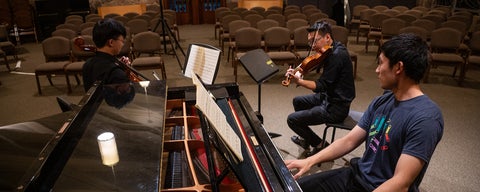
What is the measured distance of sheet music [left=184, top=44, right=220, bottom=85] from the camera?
283 centimetres

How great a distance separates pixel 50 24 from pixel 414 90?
11.2 metres

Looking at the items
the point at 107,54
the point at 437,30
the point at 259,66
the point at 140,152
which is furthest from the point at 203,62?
the point at 437,30

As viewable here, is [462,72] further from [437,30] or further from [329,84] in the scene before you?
[329,84]

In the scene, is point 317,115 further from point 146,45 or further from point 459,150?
point 146,45

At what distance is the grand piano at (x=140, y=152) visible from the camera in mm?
1486

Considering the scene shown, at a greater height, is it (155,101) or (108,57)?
(108,57)

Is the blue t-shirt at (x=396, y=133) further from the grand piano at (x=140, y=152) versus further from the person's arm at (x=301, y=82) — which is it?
the person's arm at (x=301, y=82)

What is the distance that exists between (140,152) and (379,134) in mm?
1328

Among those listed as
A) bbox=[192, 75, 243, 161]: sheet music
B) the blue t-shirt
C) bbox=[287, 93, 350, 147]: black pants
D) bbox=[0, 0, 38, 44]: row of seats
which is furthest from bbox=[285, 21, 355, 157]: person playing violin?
bbox=[0, 0, 38, 44]: row of seats

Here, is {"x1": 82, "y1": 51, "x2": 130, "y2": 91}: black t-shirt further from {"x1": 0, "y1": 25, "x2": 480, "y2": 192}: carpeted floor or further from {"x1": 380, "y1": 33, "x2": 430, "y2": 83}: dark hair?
{"x1": 380, "y1": 33, "x2": 430, "y2": 83}: dark hair

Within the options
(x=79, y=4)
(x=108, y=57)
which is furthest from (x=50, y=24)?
(x=108, y=57)

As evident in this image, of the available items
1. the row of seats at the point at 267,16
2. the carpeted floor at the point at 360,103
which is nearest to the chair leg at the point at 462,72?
the carpeted floor at the point at 360,103

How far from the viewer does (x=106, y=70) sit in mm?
2859

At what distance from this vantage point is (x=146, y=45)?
256 inches
